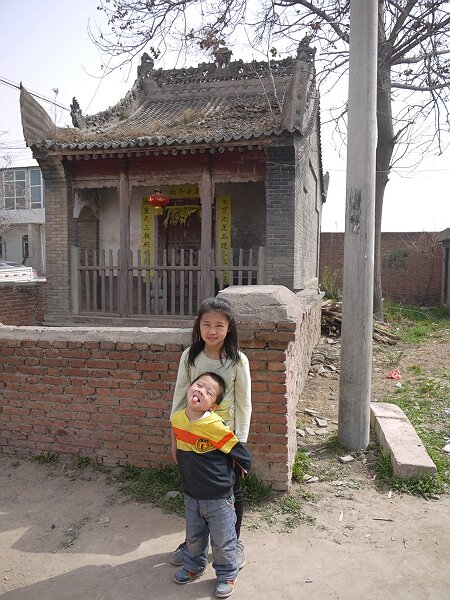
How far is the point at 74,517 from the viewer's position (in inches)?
125

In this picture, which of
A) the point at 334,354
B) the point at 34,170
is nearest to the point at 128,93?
the point at 334,354

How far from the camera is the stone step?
11.6 ft

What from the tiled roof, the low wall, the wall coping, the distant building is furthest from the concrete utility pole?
the distant building

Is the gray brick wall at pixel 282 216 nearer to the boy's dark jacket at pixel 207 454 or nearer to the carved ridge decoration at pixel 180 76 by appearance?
the carved ridge decoration at pixel 180 76

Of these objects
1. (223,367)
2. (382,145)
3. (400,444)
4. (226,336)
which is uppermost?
(382,145)

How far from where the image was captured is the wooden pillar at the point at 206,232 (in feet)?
27.0

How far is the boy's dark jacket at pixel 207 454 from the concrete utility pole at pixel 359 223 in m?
2.02

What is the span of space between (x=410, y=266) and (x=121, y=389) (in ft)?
51.7

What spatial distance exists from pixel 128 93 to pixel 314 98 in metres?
4.89

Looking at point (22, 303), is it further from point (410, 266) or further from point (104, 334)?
point (410, 266)

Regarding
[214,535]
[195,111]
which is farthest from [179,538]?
[195,111]

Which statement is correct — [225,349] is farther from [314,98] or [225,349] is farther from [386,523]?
[314,98]

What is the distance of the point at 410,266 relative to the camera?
1727 cm

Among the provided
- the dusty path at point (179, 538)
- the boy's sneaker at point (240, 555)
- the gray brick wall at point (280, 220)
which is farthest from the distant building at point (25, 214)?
the boy's sneaker at point (240, 555)
